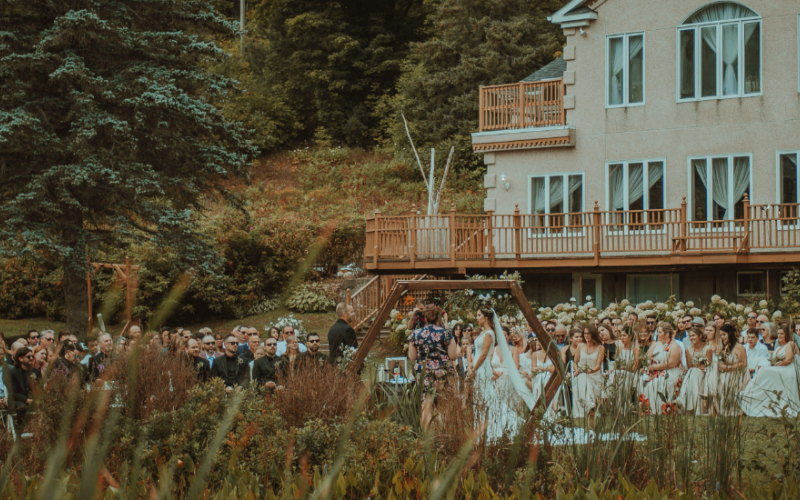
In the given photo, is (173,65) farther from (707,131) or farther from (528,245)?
(707,131)

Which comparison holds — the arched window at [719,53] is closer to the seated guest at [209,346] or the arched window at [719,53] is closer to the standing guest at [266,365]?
the seated guest at [209,346]

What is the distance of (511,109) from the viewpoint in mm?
21781

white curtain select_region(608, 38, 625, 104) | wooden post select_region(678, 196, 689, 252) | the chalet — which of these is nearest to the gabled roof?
the chalet

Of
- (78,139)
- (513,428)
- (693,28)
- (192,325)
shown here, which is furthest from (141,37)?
(513,428)

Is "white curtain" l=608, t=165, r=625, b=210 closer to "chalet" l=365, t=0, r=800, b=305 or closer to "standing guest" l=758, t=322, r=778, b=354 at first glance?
"chalet" l=365, t=0, r=800, b=305

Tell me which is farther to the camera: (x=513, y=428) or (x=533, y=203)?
(x=533, y=203)

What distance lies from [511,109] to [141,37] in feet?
29.7

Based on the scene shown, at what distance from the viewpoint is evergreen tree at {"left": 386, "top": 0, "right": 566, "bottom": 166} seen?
109 ft

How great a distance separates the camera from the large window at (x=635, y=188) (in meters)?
20.5

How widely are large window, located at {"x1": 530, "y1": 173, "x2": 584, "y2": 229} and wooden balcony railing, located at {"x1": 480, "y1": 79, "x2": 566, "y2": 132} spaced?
1378mm

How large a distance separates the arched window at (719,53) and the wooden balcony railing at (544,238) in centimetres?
286

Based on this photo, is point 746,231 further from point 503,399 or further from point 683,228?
point 503,399

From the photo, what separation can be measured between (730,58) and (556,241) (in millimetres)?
5758

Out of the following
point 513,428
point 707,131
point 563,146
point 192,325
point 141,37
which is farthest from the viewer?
point 192,325
